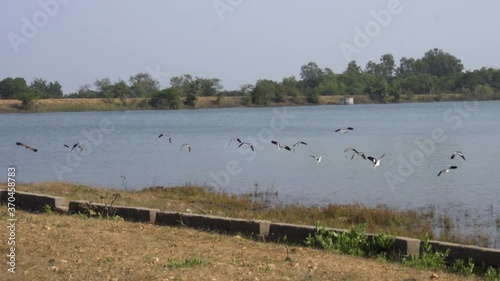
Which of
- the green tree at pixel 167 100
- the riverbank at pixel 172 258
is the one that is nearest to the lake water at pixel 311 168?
the riverbank at pixel 172 258

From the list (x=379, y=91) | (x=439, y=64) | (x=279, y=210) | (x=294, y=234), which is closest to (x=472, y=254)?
(x=294, y=234)

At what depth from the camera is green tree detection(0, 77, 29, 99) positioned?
11656cm

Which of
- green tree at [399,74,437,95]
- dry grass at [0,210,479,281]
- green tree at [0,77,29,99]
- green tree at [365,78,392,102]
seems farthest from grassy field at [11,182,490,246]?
green tree at [399,74,437,95]

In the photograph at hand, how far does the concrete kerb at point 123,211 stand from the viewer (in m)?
10.6

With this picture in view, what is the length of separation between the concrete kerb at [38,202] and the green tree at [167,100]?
104 m

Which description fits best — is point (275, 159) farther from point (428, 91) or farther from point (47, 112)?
point (428, 91)

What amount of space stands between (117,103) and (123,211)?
106573 mm

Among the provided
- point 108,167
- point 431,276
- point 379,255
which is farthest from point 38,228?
point 108,167

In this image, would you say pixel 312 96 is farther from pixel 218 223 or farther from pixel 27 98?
pixel 218 223

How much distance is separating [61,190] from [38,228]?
7.48 metres

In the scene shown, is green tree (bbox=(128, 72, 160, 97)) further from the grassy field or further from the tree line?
the grassy field

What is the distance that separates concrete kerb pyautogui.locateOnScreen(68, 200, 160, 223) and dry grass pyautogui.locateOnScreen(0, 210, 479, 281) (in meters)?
0.67

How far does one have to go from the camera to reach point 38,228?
31.8 feet

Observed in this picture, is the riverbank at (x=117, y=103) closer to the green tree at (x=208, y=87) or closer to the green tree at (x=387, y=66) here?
the green tree at (x=208, y=87)
